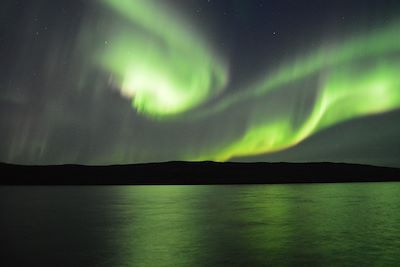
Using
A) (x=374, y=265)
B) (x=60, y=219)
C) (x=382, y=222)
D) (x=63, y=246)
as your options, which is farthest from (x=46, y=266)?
(x=382, y=222)

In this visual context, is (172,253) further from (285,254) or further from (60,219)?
(60,219)

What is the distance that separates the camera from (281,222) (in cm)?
3120

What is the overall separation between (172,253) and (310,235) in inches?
343

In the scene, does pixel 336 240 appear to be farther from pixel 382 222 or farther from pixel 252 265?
pixel 382 222

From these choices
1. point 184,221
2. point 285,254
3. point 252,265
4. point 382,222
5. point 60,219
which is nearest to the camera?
point 252,265

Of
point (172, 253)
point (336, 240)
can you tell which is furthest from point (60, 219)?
point (336, 240)

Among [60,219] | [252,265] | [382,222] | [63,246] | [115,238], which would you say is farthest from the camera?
[60,219]

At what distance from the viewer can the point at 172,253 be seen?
1866 cm

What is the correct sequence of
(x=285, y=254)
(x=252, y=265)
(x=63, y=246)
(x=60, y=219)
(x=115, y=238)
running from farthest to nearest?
(x=60, y=219)
(x=115, y=238)
(x=63, y=246)
(x=285, y=254)
(x=252, y=265)

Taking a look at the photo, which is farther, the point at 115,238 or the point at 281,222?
the point at 281,222

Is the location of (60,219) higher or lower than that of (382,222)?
lower

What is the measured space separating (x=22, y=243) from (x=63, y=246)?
236 cm

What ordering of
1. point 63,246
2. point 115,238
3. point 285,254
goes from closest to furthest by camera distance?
1. point 285,254
2. point 63,246
3. point 115,238

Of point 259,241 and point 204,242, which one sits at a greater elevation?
point 259,241
